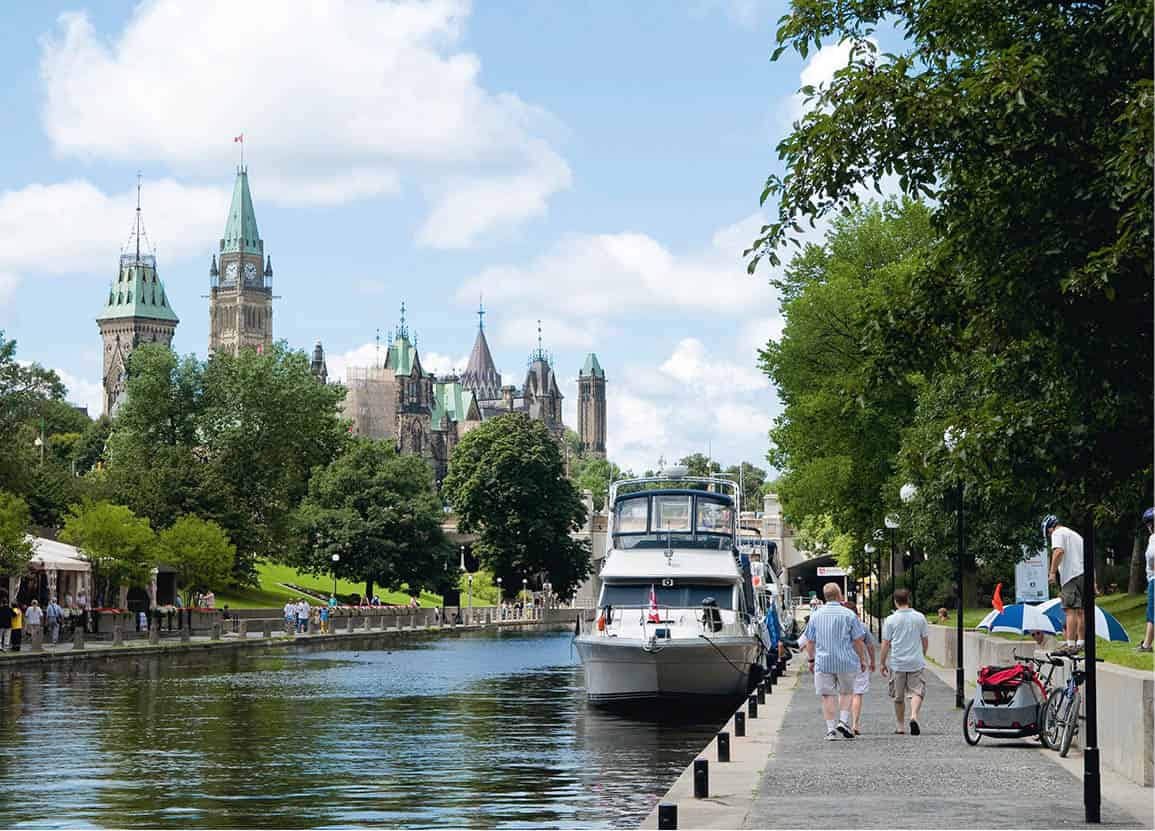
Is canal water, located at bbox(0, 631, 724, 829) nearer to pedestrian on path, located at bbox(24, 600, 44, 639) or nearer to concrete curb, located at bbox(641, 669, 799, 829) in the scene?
concrete curb, located at bbox(641, 669, 799, 829)

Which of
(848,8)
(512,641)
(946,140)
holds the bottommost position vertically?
(512,641)

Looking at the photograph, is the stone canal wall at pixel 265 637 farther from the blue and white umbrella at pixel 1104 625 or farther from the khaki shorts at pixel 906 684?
the khaki shorts at pixel 906 684

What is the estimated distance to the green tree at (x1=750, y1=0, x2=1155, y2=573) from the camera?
1641 cm

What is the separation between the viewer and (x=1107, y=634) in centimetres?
2108

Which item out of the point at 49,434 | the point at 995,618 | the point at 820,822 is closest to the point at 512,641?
the point at 995,618

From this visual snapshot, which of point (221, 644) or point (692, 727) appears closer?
point (692, 727)

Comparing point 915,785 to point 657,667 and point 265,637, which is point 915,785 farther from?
point 265,637

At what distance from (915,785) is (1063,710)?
359 cm

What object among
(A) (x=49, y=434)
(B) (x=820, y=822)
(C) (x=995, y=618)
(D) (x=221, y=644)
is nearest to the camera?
(B) (x=820, y=822)

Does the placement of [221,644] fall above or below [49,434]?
below

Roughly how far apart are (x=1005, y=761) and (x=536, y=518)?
4144 inches

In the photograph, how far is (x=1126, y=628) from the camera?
31219 millimetres

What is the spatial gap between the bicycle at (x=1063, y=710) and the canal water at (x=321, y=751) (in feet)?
14.1

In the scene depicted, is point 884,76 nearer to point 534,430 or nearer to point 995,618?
point 995,618
